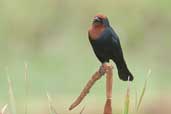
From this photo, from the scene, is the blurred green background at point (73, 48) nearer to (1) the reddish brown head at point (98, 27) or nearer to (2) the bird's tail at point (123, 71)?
(2) the bird's tail at point (123, 71)

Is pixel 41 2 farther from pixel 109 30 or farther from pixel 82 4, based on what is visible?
pixel 109 30

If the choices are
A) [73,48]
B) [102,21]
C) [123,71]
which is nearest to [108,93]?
[102,21]

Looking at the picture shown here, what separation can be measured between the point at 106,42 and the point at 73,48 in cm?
821

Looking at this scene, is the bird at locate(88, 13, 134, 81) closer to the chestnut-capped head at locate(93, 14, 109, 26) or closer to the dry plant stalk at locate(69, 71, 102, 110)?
the chestnut-capped head at locate(93, 14, 109, 26)

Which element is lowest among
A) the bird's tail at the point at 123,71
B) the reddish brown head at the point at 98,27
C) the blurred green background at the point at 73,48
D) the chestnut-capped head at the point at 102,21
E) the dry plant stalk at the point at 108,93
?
the blurred green background at the point at 73,48

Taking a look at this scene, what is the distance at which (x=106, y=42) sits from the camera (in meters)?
4.56

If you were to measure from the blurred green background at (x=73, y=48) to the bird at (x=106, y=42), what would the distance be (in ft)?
15.9

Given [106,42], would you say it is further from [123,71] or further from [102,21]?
[102,21]

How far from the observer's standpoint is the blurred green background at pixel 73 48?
35.4ft

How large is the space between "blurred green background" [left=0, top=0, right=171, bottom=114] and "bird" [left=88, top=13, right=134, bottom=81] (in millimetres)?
4844

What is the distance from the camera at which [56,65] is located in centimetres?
1214

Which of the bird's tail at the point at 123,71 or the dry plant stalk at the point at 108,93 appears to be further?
the bird's tail at the point at 123,71

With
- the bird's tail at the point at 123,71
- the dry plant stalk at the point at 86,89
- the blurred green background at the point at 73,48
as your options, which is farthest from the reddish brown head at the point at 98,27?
the blurred green background at the point at 73,48

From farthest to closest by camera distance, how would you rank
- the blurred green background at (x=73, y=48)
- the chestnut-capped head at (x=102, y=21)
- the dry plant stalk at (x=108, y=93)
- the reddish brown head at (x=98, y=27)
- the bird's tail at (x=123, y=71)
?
the blurred green background at (x=73, y=48) < the bird's tail at (x=123, y=71) < the reddish brown head at (x=98, y=27) < the chestnut-capped head at (x=102, y=21) < the dry plant stalk at (x=108, y=93)
